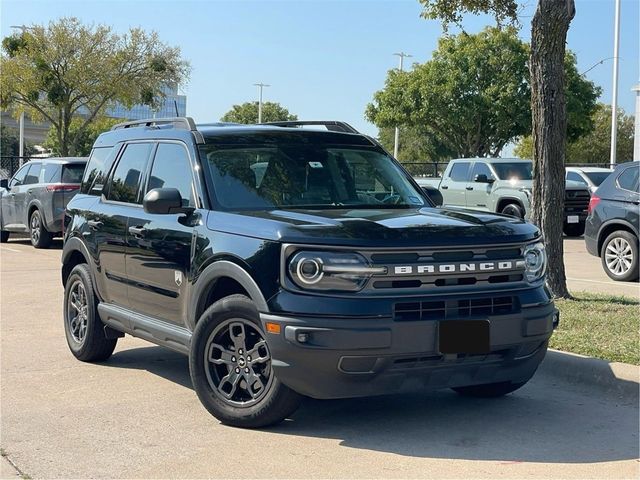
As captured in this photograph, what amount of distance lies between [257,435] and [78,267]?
284 cm

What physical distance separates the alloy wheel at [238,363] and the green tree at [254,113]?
83.1 metres

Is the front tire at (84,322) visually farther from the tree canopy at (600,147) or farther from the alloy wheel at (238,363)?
the tree canopy at (600,147)

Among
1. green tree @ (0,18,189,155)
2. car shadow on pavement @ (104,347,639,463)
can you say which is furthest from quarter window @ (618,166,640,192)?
green tree @ (0,18,189,155)

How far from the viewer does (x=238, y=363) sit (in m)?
5.22

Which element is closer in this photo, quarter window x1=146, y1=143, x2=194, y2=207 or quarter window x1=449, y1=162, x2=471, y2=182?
quarter window x1=146, y1=143, x2=194, y2=207

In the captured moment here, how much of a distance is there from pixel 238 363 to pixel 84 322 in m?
2.46

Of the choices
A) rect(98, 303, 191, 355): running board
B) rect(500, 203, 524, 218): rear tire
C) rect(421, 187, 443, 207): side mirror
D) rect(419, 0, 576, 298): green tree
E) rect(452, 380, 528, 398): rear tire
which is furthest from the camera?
rect(500, 203, 524, 218): rear tire

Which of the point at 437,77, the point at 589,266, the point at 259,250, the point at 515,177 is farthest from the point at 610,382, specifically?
the point at 437,77

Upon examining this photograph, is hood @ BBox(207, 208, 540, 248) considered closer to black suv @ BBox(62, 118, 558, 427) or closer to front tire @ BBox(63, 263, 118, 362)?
black suv @ BBox(62, 118, 558, 427)

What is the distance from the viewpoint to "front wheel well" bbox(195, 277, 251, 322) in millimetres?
5363

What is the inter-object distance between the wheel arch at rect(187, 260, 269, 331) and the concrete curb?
2655 mm

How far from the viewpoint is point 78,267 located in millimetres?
7277

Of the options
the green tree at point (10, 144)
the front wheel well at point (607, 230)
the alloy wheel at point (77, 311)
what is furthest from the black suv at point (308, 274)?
the green tree at point (10, 144)

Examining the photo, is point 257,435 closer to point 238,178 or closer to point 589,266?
point 238,178
